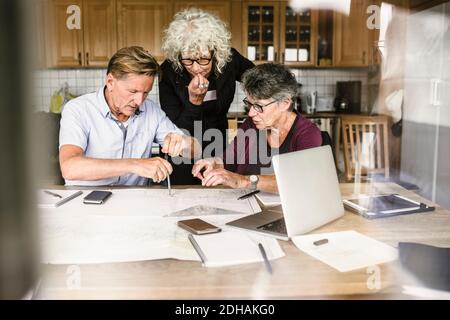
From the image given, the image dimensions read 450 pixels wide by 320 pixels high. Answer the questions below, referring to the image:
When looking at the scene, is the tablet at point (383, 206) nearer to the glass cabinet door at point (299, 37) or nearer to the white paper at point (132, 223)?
the white paper at point (132, 223)

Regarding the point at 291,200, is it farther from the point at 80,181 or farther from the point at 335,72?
the point at 335,72

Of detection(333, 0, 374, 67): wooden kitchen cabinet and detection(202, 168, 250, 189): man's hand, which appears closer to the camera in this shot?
detection(202, 168, 250, 189): man's hand

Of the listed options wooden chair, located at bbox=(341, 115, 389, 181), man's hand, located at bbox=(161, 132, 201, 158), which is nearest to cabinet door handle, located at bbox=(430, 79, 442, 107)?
wooden chair, located at bbox=(341, 115, 389, 181)

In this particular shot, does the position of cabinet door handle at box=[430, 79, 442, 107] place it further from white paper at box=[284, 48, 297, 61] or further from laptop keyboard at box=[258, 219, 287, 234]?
laptop keyboard at box=[258, 219, 287, 234]

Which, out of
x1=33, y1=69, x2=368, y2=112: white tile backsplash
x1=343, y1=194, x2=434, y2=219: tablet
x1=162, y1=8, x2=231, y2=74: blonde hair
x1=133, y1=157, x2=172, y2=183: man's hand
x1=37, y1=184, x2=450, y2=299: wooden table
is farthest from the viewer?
x1=33, y1=69, x2=368, y2=112: white tile backsplash

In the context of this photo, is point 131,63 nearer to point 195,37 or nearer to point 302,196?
point 195,37

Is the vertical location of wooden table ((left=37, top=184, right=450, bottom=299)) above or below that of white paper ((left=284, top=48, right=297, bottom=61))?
below

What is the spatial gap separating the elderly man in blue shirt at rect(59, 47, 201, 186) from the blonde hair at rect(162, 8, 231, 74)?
22cm

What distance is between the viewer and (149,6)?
139 inches

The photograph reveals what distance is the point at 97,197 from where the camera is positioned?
1.19 metres

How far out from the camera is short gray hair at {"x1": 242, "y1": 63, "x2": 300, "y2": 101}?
1521 millimetres

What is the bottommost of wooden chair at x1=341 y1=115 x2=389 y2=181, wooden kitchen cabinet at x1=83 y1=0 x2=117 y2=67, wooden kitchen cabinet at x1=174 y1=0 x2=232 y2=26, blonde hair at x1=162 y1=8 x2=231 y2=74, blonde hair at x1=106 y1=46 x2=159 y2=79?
wooden chair at x1=341 y1=115 x2=389 y2=181

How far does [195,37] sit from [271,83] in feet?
1.27

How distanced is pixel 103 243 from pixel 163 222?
179mm
